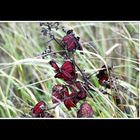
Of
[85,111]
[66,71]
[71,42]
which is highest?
[71,42]

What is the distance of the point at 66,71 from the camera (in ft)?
4.63

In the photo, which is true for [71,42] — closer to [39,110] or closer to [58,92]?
[58,92]

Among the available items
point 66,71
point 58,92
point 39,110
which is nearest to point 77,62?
point 66,71

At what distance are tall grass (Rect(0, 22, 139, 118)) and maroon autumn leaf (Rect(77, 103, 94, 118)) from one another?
0.07 feet

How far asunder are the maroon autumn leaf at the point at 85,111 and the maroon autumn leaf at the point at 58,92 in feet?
0.38

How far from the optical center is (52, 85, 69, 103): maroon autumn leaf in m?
1.41

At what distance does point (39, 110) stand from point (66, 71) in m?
0.26

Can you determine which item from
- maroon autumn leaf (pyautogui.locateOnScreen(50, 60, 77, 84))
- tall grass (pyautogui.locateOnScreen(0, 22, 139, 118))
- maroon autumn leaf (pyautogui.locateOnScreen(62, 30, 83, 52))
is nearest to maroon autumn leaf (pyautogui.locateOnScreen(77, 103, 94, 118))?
tall grass (pyautogui.locateOnScreen(0, 22, 139, 118))

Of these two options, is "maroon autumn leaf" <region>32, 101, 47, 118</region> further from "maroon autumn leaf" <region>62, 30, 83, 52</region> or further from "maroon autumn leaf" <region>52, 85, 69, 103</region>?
"maroon autumn leaf" <region>62, 30, 83, 52</region>

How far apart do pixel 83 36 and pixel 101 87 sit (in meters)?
0.29

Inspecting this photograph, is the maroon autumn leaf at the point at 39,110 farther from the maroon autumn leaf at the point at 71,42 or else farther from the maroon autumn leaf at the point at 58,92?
the maroon autumn leaf at the point at 71,42
